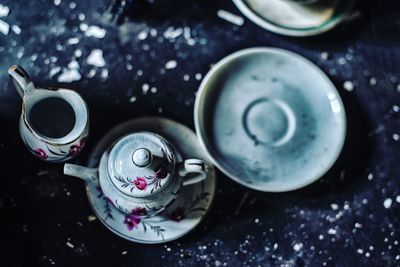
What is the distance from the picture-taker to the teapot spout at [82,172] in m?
0.78

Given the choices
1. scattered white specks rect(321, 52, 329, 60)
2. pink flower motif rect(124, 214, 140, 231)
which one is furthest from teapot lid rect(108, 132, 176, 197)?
scattered white specks rect(321, 52, 329, 60)

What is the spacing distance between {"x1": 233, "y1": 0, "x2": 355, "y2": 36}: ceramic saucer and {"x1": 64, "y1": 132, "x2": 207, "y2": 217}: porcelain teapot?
0.81ft

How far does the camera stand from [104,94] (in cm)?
94

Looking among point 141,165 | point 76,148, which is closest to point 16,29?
point 76,148

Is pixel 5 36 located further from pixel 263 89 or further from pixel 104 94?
pixel 263 89

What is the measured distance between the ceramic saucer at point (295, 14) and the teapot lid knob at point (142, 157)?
0.30m

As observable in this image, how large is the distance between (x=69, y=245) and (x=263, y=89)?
14.5 inches

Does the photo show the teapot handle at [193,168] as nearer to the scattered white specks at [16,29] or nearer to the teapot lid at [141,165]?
the teapot lid at [141,165]

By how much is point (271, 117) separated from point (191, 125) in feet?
0.40

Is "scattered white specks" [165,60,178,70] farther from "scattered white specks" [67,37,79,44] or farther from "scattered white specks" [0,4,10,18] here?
"scattered white specks" [0,4,10,18]

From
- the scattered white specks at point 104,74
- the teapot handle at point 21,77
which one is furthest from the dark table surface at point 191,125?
the teapot handle at point 21,77

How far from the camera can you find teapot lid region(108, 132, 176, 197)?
30.2 inches

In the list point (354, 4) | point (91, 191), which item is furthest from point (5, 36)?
point (354, 4)

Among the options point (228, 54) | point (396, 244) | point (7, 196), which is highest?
point (228, 54)
